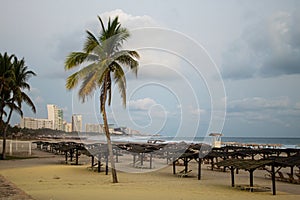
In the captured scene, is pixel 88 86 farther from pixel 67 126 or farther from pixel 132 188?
pixel 67 126

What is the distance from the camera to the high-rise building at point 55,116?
104m

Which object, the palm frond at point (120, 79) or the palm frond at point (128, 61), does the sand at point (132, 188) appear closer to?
the palm frond at point (120, 79)

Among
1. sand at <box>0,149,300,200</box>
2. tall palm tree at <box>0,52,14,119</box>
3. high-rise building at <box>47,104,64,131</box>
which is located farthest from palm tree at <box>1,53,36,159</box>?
high-rise building at <box>47,104,64,131</box>

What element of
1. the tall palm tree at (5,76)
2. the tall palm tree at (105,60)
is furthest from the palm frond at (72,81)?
the tall palm tree at (5,76)

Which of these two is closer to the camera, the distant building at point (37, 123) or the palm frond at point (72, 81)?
the palm frond at point (72, 81)

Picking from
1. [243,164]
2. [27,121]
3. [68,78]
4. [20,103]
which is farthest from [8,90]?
[27,121]

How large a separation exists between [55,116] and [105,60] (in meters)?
99.6

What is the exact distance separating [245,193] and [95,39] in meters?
9.47

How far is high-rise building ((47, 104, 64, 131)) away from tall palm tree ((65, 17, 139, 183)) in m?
89.6

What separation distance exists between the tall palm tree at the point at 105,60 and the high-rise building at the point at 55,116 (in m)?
89.6

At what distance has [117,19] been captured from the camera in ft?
50.4

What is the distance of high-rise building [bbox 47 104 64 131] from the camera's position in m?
104

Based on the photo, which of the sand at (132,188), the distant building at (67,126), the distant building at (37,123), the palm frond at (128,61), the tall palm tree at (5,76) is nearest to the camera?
the sand at (132,188)

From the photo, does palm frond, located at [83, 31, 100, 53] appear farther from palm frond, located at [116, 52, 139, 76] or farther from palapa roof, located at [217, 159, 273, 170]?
palapa roof, located at [217, 159, 273, 170]
